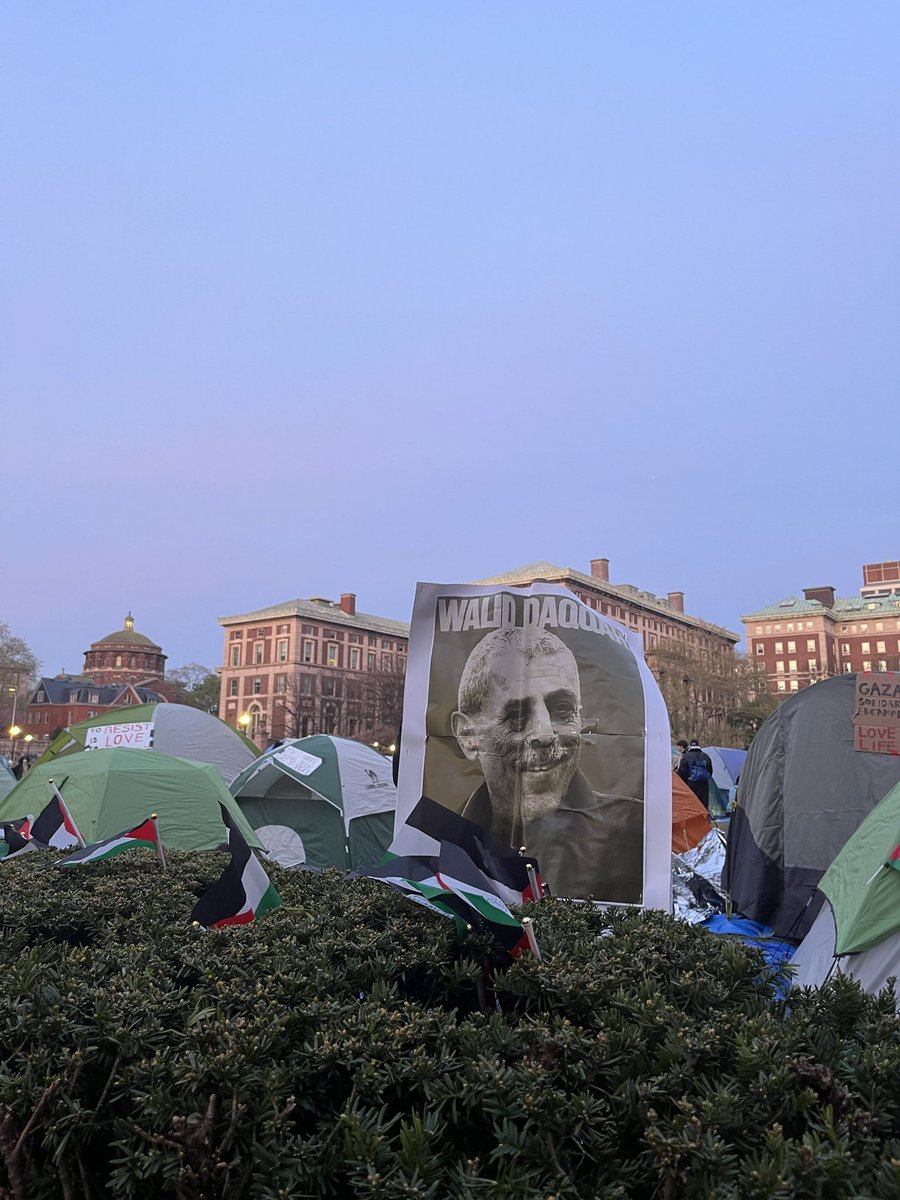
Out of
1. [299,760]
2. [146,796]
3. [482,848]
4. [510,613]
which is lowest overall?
[146,796]

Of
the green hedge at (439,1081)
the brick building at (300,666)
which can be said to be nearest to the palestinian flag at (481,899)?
the green hedge at (439,1081)

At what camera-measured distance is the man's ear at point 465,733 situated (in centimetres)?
562

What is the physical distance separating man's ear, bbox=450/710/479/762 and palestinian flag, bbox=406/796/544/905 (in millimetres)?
1313

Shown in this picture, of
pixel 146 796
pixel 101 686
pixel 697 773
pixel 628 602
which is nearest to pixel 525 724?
pixel 146 796

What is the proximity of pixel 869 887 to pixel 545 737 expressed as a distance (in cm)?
205

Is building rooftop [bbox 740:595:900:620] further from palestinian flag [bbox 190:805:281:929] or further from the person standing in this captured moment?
palestinian flag [bbox 190:805:281:929]

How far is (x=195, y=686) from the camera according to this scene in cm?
10669

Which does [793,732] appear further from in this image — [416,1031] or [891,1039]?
[416,1031]

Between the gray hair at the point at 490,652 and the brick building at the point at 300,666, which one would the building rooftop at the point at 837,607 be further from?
the gray hair at the point at 490,652

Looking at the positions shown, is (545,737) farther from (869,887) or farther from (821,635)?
(821,635)

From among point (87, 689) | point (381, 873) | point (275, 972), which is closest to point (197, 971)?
Result: point (275, 972)

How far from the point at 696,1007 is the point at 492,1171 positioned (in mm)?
1149

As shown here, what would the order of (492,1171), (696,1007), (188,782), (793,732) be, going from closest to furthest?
(492,1171), (696,1007), (793,732), (188,782)

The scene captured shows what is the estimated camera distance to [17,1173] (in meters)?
2.51
